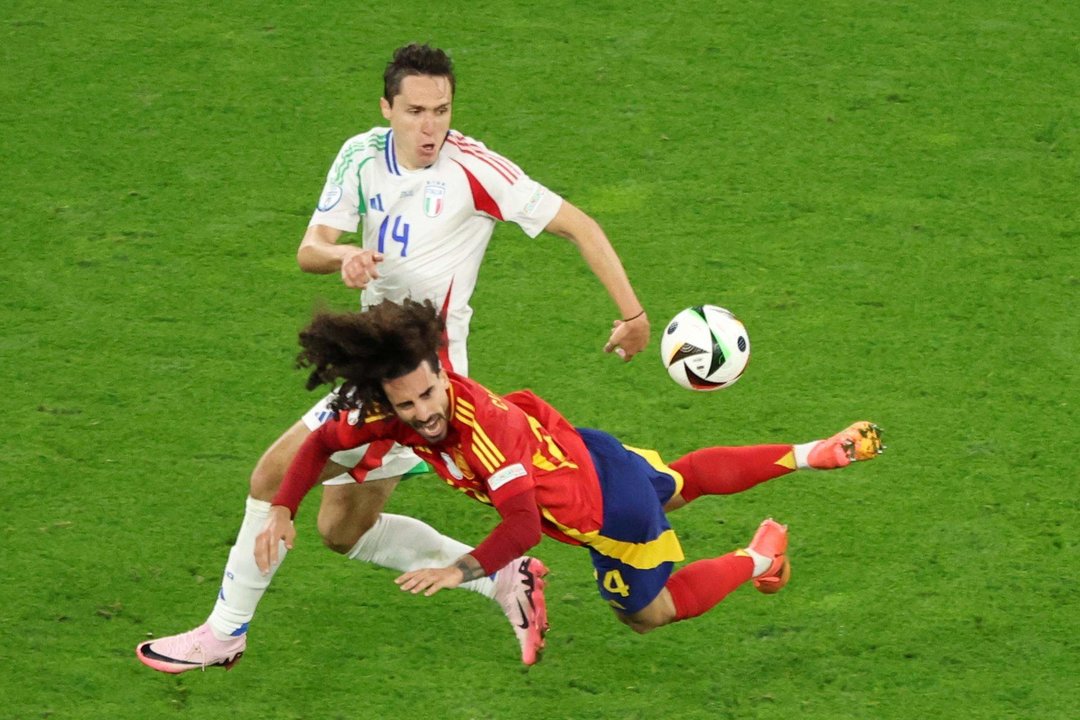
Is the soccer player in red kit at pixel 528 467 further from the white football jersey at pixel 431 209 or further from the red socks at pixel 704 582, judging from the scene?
the white football jersey at pixel 431 209

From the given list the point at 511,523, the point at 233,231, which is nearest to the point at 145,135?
the point at 233,231

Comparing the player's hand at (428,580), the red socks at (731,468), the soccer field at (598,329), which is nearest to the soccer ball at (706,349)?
the red socks at (731,468)

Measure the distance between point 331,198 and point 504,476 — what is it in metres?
1.25

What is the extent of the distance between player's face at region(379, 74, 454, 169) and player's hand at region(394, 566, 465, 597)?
1.56 metres

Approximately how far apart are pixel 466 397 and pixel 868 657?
1638mm

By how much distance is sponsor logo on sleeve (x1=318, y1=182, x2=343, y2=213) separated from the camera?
529 centimetres

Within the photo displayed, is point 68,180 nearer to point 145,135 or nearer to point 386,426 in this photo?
point 145,135

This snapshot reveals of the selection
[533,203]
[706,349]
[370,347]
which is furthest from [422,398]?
[706,349]

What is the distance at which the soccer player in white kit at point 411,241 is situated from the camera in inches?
204

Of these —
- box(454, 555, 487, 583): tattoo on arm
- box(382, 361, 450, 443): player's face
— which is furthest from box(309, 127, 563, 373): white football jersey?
box(454, 555, 487, 583): tattoo on arm

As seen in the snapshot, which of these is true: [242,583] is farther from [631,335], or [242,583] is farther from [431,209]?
[631,335]

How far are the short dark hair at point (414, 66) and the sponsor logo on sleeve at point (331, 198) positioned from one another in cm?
32

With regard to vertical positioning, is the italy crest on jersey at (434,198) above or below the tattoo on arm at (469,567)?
above

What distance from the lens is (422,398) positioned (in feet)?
15.0
